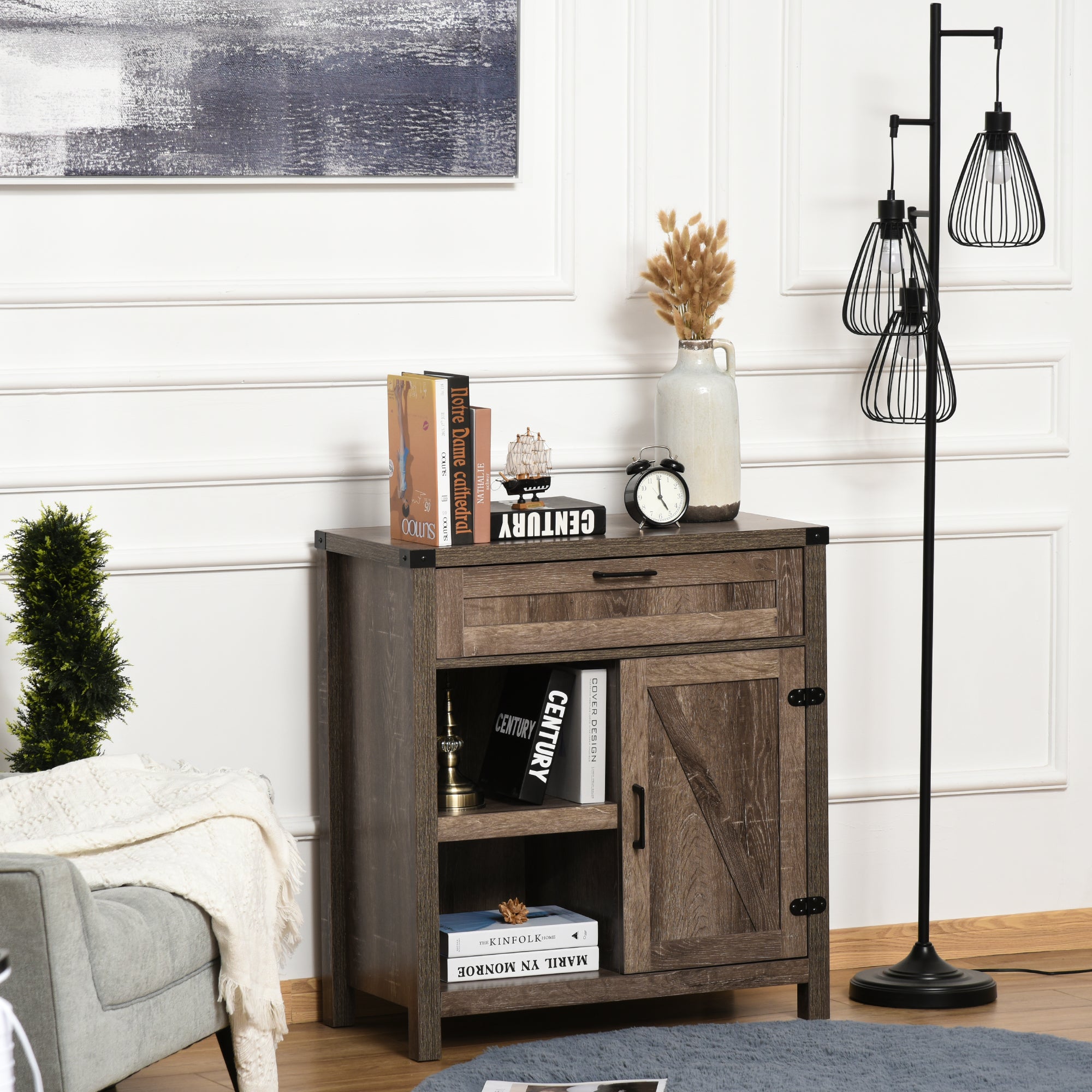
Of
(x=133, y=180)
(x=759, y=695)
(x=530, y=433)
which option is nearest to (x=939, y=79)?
(x=530, y=433)

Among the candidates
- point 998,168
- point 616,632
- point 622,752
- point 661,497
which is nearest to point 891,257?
point 998,168

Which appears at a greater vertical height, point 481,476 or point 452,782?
point 481,476

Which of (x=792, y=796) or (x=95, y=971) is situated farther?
(x=792, y=796)

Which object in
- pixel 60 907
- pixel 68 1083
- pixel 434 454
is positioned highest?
pixel 434 454

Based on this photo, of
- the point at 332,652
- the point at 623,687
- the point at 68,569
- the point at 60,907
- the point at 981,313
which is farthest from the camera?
the point at 981,313

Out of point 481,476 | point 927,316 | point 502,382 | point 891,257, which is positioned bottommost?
point 481,476

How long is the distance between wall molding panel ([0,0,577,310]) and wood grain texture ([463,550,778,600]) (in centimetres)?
62

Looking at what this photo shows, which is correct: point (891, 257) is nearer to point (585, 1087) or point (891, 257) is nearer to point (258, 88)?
point (258, 88)

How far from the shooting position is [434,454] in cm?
263

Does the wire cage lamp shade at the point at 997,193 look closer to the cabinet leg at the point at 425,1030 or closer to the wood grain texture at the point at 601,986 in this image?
the wood grain texture at the point at 601,986

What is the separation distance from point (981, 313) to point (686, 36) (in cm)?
81

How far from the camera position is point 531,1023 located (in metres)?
2.89

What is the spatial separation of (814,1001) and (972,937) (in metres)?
0.61

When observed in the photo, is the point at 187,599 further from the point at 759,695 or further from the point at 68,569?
the point at 759,695
